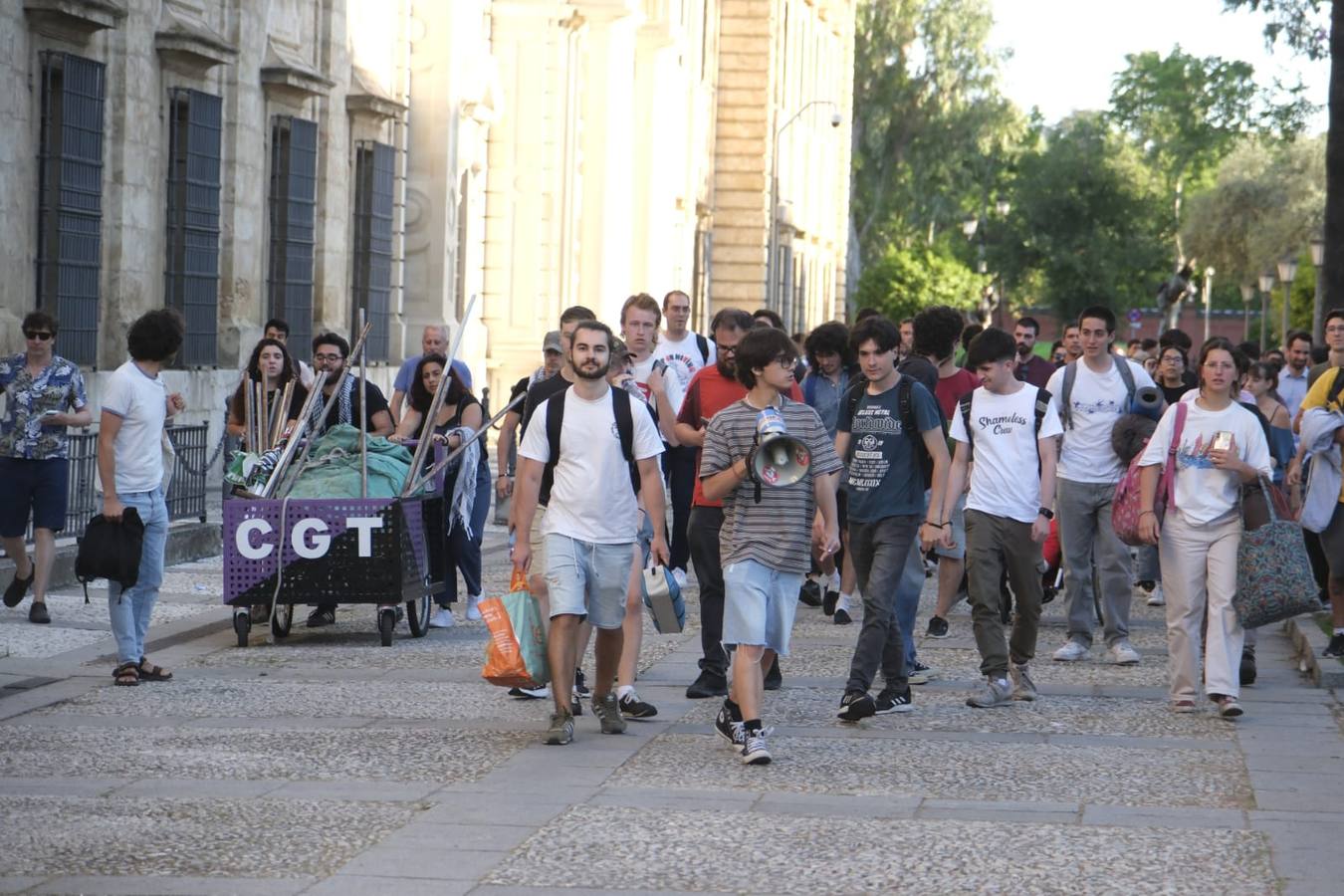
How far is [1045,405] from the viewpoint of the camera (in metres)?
10.9

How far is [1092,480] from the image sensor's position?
12.6 m

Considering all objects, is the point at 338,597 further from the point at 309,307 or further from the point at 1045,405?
the point at 309,307

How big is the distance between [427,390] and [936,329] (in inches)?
122

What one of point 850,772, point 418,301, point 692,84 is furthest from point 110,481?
point 692,84

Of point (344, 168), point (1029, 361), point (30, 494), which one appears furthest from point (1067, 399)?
point (344, 168)

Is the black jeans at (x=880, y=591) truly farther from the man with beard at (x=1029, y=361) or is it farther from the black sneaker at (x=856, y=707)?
the man with beard at (x=1029, y=361)

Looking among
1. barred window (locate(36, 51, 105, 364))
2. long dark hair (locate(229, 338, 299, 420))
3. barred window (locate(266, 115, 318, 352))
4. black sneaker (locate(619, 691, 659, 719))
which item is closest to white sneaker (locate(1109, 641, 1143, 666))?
black sneaker (locate(619, 691, 659, 719))

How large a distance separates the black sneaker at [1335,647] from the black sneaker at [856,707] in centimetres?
338

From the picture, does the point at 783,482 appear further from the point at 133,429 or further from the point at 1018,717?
the point at 133,429

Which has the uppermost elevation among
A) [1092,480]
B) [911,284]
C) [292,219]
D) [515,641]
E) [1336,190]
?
[911,284]

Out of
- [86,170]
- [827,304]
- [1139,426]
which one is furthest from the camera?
[827,304]

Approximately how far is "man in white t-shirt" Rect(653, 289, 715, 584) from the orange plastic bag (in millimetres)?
2427

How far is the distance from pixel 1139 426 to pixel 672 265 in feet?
107

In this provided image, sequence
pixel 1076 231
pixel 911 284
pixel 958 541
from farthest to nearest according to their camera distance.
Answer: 1. pixel 1076 231
2. pixel 911 284
3. pixel 958 541
